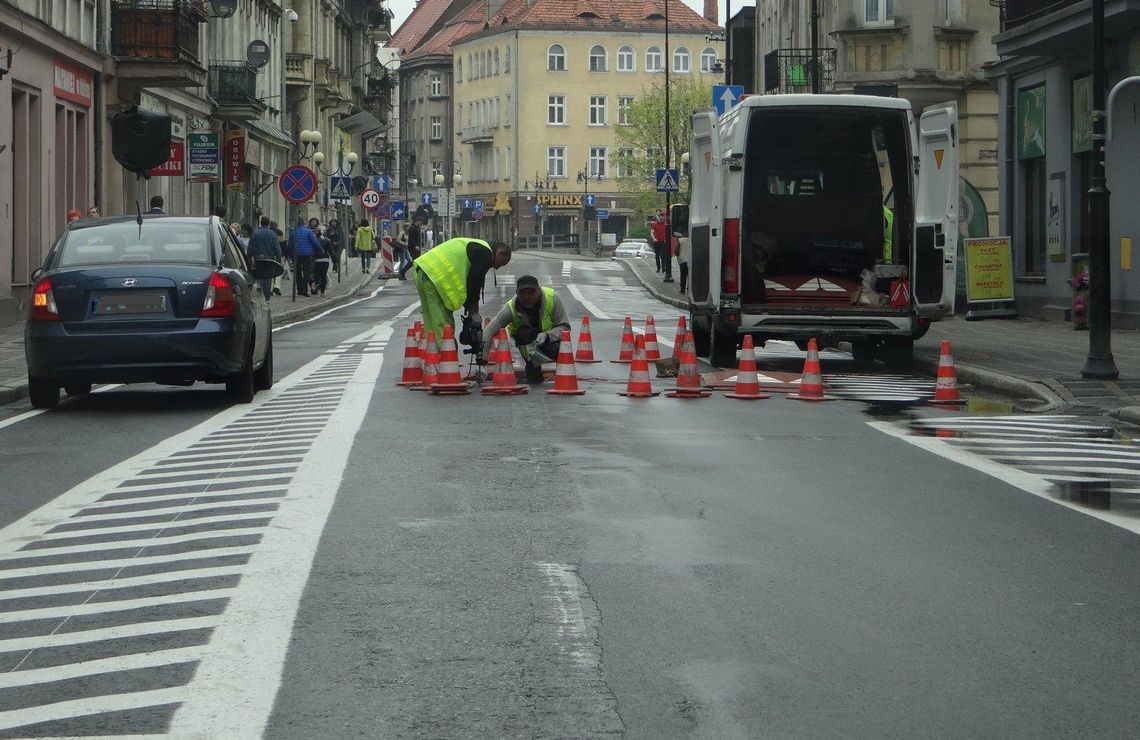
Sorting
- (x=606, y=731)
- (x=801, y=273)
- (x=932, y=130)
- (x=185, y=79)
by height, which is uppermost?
(x=185, y=79)

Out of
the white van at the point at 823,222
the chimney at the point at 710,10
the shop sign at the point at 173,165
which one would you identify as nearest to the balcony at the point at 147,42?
the shop sign at the point at 173,165

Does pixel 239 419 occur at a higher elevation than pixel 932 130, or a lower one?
lower

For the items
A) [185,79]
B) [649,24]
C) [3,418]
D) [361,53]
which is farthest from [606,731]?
[649,24]

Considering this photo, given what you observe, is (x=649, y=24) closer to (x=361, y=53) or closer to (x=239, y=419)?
(x=361, y=53)

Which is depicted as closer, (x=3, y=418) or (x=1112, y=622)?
(x=1112, y=622)

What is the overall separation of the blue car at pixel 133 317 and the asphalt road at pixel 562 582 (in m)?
1.20

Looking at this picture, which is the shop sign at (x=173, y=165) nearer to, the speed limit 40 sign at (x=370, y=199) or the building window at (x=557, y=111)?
the speed limit 40 sign at (x=370, y=199)

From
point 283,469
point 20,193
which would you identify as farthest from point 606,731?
point 20,193

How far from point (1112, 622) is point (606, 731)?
2.42m

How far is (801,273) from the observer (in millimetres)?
23125

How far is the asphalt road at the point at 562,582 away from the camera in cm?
562

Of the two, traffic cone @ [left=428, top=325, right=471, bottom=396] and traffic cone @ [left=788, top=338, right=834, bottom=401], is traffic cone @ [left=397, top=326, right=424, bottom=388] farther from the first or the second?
traffic cone @ [left=788, top=338, right=834, bottom=401]

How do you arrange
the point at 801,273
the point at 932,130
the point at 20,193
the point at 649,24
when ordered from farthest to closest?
1. the point at 649,24
2. the point at 20,193
3. the point at 801,273
4. the point at 932,130

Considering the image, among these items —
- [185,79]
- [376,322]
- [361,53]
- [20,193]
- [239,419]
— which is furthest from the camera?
[361,53]
